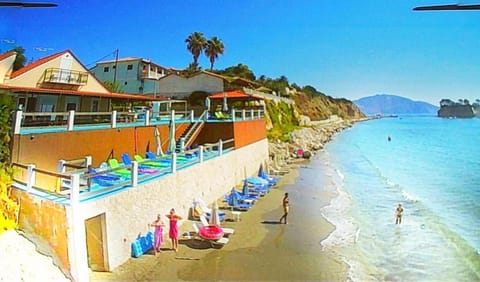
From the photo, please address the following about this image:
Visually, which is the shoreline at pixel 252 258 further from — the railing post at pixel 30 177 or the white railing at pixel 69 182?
the railing post at pixel 30 177

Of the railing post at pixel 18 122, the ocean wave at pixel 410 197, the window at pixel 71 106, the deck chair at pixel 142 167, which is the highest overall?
the window at pixel 71 106

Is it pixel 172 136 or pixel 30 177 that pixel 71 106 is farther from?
pixel 172 136

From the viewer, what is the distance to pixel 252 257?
4.62 meters

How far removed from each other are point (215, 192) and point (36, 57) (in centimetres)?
438

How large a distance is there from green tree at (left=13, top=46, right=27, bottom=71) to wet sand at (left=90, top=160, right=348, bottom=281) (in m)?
2.23

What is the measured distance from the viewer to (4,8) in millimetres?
3043

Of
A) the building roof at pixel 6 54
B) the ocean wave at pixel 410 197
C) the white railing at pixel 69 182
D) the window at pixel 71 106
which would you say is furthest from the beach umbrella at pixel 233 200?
the ocean wave at pixel 410 197

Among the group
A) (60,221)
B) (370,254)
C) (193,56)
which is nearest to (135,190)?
(60,221)

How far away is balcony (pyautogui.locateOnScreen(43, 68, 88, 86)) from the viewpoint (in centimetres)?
432

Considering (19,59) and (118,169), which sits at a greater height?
(19,59)

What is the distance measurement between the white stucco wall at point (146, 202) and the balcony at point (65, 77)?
5.71ft

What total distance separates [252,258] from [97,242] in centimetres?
194

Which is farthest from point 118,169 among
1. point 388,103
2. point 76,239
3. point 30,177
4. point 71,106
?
point 388,103

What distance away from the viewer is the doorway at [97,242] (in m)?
3.77
